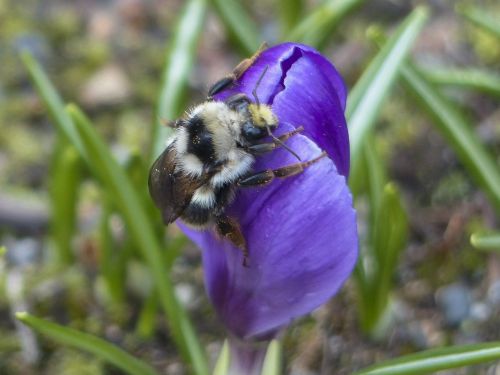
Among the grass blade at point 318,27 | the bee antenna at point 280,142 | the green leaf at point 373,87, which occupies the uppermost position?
the bee antenna at point 280,142

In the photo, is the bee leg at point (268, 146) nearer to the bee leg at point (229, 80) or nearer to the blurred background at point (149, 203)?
the bee leg at point (229, 80)

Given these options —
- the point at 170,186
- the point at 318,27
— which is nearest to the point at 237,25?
the point at 318,27

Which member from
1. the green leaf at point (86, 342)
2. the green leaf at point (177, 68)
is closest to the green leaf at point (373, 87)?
the green leaf at point (177, 68)

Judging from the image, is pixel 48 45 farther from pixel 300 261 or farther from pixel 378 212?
pixel 300 261

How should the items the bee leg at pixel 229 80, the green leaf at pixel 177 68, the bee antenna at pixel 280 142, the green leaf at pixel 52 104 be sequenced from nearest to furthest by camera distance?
the bee antenna at pixel 280 142, the bee leg at pixel 229 80, the green leaf at pixel 52 104, the green leaf at pixel 177 68

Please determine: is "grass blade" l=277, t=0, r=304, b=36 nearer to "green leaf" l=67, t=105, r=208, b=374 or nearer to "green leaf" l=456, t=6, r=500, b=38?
"green leaf" l=456, t=6, r=500, b=38

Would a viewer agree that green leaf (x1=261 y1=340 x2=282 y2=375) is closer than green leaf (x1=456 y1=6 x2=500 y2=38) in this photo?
Yes

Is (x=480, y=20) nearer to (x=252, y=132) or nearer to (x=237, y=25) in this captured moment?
(x=237, y=25)

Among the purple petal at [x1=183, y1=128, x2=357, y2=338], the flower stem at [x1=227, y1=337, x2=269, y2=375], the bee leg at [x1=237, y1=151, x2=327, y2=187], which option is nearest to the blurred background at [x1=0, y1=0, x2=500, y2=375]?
the flower stem at [x1=227, y1=337, x2=269, y2=375]
